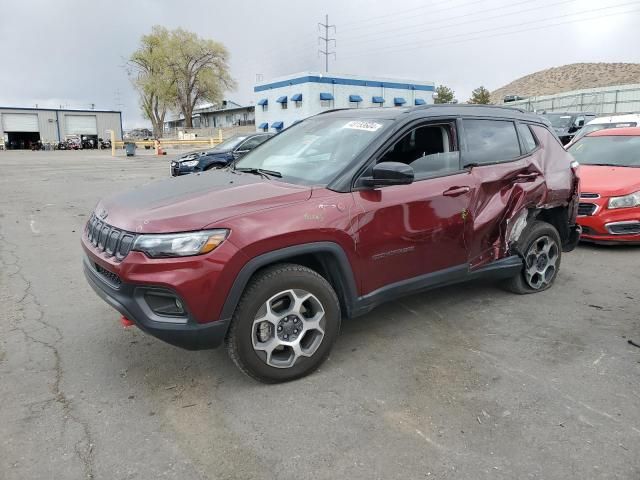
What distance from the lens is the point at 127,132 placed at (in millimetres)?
95562

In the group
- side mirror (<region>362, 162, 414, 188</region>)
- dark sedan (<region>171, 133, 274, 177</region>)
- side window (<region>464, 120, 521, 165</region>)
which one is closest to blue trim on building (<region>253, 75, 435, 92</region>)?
dark sedan (<region>171, 133, 274, 177</region>)

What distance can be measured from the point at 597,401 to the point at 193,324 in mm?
2507

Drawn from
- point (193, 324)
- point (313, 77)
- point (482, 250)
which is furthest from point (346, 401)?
point (313, 77)

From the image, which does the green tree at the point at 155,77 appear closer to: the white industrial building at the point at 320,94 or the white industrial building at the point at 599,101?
the white industrial building at the point at 320,94

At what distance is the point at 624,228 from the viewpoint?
6.54 meters

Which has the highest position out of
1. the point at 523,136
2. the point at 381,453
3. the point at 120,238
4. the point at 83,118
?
the point at 83,118

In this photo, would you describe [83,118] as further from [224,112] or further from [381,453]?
[381,453]

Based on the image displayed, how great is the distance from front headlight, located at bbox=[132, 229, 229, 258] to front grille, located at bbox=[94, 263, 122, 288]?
1.05 ft

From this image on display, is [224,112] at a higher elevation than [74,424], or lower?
higher

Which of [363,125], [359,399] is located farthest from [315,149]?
[359,399]

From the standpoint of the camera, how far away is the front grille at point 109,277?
10.1 feet

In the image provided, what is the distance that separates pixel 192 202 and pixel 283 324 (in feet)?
3.17

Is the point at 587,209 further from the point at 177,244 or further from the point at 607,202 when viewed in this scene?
the point at 177,244

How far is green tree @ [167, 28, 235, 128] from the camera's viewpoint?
62.9 m
